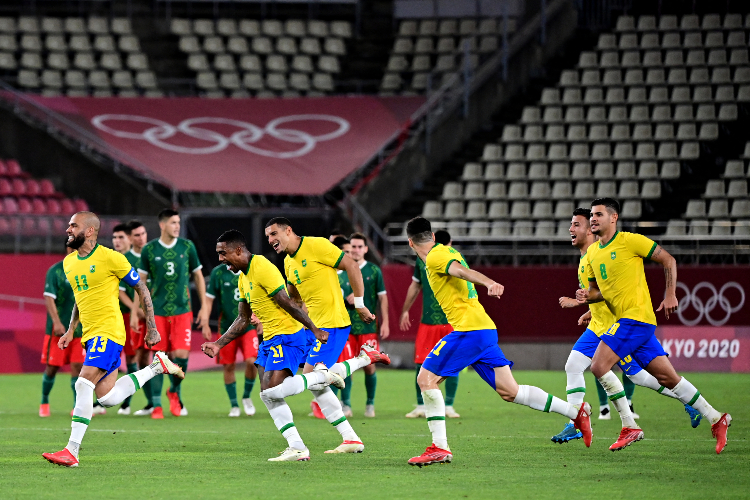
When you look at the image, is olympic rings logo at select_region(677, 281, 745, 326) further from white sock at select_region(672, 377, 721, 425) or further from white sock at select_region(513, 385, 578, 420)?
white sock at select_region(513, 385, 578, 420)

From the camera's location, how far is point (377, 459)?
9641 millimetres

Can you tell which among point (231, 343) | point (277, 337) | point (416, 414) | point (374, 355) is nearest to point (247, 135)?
point (231, 343)

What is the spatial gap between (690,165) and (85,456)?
66.2ft

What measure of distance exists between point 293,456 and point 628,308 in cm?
348

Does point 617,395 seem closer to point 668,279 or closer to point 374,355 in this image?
point 668,279

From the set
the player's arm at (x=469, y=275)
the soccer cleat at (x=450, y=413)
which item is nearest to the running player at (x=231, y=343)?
the soccer cleat at (x=450, y=413)

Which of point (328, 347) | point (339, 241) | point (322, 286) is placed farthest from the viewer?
point (339, 241)

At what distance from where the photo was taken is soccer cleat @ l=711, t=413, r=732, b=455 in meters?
9.82

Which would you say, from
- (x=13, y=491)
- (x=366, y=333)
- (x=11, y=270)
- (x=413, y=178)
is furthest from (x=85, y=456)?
(x=413, y=178)

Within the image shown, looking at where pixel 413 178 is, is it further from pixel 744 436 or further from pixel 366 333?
pixel 744 436

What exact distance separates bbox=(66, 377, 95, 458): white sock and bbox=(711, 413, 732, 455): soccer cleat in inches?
225

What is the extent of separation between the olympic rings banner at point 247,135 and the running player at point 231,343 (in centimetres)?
Result: 1171

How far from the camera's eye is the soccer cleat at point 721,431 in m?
9.82

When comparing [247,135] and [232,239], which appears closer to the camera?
[232,239]
